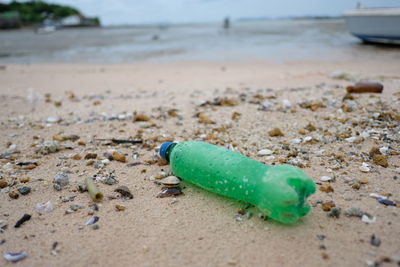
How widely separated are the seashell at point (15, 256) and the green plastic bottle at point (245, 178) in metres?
0.86

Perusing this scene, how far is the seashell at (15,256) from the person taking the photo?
48.6 inches

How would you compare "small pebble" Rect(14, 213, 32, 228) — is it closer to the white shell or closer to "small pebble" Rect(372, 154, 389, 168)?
the white shell

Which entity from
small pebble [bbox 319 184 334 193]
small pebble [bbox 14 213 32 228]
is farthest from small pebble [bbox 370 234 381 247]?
small pebble [bbox 14 213 32 228]

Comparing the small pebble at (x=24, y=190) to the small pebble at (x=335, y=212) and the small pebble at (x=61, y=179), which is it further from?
the small pebble at (x=335, y=212)

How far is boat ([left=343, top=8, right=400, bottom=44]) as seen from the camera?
970 centimetres

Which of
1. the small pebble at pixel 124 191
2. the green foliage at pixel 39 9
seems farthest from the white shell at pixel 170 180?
the green foliage at pixel 39 9

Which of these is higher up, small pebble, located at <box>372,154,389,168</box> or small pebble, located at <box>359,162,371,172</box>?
small pebble, located at <box>372,154,389,168</box>

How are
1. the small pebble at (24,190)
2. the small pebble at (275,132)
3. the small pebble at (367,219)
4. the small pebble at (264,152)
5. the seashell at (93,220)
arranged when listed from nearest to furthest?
1. the small pebble at (367,219)
2. the seashell at (93,220)
3. the small pebble at (24,190)
4. the small pebble at (264,152)
5. the small pebble at (275,132)

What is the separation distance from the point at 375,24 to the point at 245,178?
1139 centimetres

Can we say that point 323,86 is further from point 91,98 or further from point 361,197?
point 91,98

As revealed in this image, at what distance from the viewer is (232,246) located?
1277 millimetres

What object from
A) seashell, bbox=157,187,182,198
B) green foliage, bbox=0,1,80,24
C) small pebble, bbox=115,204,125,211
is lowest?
small pebble, bbox=115,204,125,211

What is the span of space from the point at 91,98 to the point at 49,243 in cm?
302

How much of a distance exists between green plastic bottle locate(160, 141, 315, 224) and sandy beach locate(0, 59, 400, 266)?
0.24 feet
